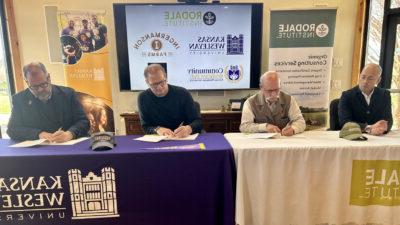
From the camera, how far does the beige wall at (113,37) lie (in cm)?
375

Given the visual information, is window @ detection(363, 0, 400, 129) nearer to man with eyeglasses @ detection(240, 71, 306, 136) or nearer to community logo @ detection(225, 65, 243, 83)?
community logo @ detection(225, 65, 243, 83)

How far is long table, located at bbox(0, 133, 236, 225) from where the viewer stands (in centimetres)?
159

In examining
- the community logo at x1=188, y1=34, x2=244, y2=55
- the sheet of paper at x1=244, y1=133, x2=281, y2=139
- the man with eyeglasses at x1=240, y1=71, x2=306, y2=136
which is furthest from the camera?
the community logo at x1=188, y1=34, x2=244, y2=55

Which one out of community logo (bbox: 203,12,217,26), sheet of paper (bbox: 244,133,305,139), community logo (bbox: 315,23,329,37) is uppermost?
community logo (bbox: 203,12,217,26)

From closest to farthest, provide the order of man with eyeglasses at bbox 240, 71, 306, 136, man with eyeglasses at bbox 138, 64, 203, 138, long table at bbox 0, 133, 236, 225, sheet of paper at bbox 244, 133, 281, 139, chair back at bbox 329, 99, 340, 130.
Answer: long table at bbox 0, 133, 236, 225, sheet of paper at bbox 244, 133, 281, 139, man with eyeglasses at bbox 240, 71, 306, 136, man with eyeglasses at bbox 138, 64, 203, 138, chair back at bbox 329, 99, 340, 130

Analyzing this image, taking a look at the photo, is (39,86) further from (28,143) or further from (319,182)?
(319,182)

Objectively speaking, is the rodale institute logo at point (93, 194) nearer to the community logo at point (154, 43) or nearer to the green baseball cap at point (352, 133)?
the green baseball cap at point (352, 133)

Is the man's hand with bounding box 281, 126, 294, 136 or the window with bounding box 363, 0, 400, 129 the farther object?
the window with bounding box 363, 0, 400, 129

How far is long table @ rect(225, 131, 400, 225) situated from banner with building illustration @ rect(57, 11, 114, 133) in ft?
8.87

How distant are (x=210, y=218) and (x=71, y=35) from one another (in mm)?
3132

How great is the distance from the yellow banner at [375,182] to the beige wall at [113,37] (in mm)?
2484

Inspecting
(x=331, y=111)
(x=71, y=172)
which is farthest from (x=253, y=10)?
(x=71, y=172)

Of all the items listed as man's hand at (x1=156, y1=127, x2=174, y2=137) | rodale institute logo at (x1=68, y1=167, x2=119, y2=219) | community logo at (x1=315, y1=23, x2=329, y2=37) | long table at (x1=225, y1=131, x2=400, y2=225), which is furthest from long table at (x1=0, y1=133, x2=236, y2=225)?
community logo at (x1=315, y1=23, x2=329, y2=37)

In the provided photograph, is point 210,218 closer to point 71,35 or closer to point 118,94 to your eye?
point 118,94
